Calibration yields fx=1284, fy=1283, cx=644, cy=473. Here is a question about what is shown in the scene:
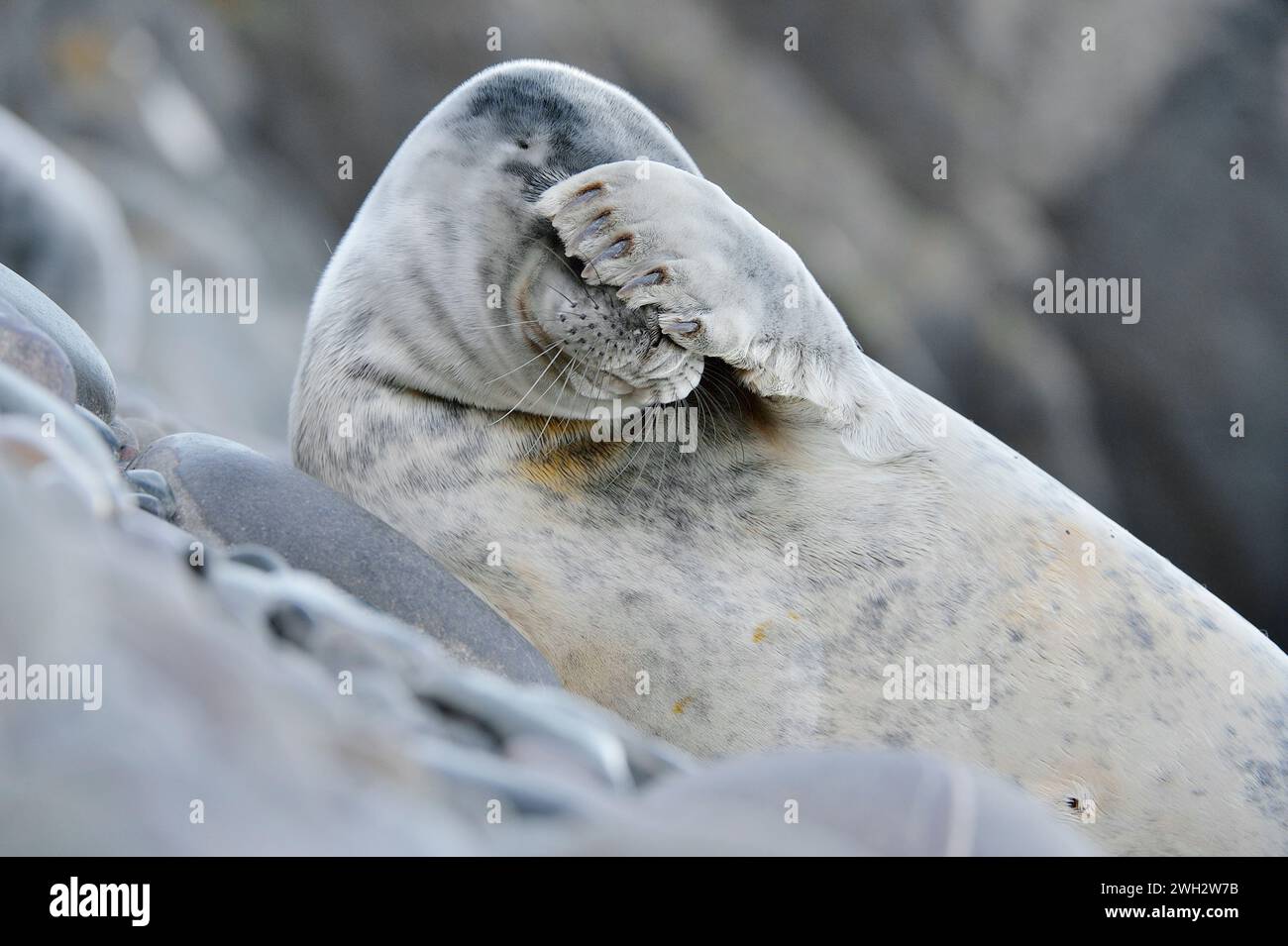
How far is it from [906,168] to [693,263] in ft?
16.7

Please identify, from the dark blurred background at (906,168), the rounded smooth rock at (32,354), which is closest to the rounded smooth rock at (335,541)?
the rounded smooth rock at (32,354)

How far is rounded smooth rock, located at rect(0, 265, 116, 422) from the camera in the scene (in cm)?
185

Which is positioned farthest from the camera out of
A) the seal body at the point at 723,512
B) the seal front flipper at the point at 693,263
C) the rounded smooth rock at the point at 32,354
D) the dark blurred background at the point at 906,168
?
the dark blurred background at the point at 906,168

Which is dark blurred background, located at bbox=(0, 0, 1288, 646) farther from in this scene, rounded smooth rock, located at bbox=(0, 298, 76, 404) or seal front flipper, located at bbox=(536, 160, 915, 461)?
seal front flipper, located at bbox=(536, 160, 915, 461)

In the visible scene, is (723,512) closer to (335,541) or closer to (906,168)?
(335,541)

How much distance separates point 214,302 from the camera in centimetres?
629

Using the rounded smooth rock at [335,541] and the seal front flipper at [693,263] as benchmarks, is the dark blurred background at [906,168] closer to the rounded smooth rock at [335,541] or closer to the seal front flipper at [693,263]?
the rounded smooth rock at [335,541]

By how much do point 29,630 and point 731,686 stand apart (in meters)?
1.11

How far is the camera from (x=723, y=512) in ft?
6.06

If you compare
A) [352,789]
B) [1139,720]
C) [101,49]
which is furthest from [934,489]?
[101,49]

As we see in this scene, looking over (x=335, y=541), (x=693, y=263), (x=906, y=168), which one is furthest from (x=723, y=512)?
(x=906, y=168)

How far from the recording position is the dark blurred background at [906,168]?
5.71 meters

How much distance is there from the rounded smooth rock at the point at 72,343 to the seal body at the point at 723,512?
0.33 metres
